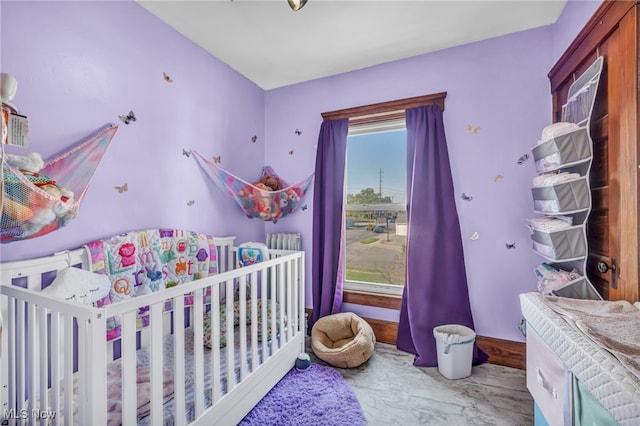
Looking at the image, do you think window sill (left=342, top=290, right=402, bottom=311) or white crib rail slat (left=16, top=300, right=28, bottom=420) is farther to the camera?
window sill (left=342, top=290, right=402, bottom=311)

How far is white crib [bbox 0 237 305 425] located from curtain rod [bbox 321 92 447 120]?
58.9 inches

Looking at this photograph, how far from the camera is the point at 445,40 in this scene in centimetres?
218

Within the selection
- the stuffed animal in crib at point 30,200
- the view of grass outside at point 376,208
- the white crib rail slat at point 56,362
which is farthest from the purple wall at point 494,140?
the stuffed animal in crib at point 30,200

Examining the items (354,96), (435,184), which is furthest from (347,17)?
(435,184)

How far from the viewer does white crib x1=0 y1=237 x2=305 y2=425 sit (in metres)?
0.91

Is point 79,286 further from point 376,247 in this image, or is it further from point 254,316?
point 376,247

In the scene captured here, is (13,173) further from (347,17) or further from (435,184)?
(435,184)

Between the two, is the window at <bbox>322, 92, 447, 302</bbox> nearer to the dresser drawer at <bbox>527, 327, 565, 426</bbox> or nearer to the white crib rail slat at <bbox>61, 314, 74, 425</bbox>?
the dresser drawer at <bbox>527, 327, 565, 426</bbox>

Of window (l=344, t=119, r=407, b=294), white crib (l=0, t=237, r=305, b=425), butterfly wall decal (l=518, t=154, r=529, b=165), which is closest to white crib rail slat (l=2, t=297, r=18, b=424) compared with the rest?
white crib (l=0, t=237, r=305, b=425)

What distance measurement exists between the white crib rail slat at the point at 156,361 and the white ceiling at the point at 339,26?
71.0 inches

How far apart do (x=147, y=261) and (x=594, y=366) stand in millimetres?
2075

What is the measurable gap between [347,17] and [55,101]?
1.74m

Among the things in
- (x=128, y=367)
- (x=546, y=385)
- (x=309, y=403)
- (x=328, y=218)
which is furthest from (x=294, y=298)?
(x=546, y=385)

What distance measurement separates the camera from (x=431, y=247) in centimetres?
224
